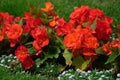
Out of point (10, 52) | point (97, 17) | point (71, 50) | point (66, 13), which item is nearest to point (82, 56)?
point (71, 50)

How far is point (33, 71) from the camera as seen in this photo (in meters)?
5.94

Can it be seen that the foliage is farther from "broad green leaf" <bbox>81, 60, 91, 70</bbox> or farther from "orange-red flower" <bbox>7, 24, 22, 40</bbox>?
"orange-red flower" <bbox>7, 24, 22, 40</bbox>

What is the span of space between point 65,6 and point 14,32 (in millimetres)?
2439

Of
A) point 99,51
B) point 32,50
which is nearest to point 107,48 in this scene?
point 99,51

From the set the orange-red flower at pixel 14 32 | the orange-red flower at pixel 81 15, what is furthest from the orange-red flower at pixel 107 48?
the orange-red flower at pixel 14 32

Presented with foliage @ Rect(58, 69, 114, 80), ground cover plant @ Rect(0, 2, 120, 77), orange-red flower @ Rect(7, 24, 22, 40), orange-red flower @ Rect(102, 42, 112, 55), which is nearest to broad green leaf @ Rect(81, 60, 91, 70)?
ground cover plant @ Rect(0, 2, 120, 77)

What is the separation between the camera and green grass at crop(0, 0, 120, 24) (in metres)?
7.96

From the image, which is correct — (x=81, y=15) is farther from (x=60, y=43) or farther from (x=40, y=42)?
(x=40, y=42)

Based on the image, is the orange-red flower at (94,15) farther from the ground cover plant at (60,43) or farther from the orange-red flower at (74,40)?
the orange-red flower at (74,40)

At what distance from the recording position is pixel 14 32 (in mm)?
6062

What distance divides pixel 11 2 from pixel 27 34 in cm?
239

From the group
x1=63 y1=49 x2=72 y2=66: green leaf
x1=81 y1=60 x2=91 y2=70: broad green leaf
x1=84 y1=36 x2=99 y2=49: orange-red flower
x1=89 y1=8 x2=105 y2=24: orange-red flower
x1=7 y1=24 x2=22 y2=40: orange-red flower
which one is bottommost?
x1=81 y1=60 x2=91 y2=70: broad green leaf

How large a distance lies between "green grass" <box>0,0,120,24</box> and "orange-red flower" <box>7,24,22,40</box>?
1.80m

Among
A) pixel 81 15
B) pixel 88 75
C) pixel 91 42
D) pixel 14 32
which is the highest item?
pixel 81 15
